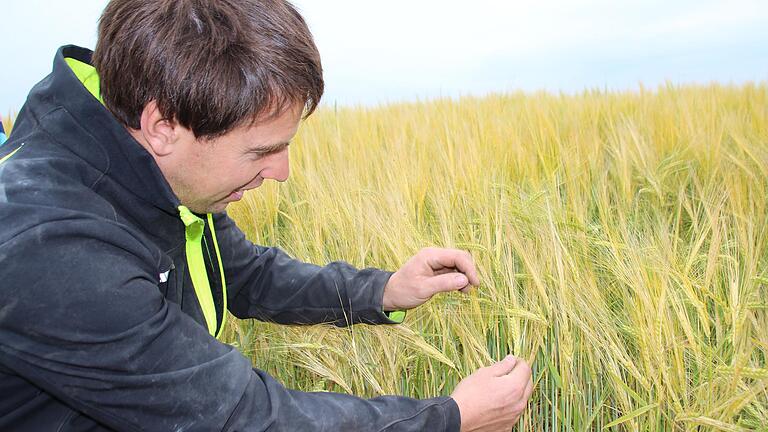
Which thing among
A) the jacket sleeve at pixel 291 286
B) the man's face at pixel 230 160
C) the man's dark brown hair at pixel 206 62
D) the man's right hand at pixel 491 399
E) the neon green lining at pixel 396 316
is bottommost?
the man's right hand at pixel 491 399

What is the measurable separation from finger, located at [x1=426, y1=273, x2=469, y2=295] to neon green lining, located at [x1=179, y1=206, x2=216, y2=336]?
39 centimetres

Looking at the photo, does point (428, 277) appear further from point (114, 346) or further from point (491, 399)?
point (114, 346)

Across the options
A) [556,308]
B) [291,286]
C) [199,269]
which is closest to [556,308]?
[556,308]

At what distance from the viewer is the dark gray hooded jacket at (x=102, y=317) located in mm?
861

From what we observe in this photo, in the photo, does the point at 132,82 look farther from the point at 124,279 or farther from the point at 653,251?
the point at 653,251

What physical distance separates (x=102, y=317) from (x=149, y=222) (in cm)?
25

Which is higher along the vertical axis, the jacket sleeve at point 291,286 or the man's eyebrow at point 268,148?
the man's eyebrow at point 268,148

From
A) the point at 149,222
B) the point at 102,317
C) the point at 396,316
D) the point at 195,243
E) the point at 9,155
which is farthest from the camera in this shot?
the point at 396,316

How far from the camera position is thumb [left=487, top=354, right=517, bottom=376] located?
1102mm

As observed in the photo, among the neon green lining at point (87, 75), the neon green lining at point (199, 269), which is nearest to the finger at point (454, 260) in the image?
the neon green lining at point (199, 269)

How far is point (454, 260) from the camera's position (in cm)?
129

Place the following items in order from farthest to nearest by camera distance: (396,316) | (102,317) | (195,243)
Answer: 1. (396,316)
2. (195,243)
3. (102,317)

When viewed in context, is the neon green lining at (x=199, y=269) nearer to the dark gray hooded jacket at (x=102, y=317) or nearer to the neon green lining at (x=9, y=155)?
the dark gray hooded jacket at (x=102, y=317)

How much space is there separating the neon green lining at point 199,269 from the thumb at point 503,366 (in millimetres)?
500
